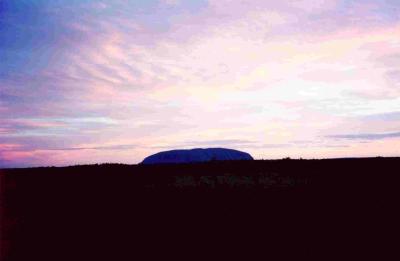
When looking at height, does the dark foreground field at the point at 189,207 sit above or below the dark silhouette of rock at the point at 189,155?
below

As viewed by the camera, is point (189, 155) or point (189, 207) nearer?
point (189, 207)

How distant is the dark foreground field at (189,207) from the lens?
12805mm

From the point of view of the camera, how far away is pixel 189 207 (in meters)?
19.4

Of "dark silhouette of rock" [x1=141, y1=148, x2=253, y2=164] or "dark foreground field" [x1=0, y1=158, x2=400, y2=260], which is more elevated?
"dark silhouette of rock" [x1=141, y1=148, x2=253, y2=164]

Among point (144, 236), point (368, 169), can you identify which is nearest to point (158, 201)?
point (144, 236)

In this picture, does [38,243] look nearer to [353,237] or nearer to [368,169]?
[353,237]

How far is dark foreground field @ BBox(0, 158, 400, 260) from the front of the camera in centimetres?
1280

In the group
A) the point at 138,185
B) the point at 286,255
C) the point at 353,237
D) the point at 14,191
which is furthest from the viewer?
the point at 138,185

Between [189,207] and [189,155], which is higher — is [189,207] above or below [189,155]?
below

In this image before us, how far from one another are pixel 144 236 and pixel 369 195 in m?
12.4

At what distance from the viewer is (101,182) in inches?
946

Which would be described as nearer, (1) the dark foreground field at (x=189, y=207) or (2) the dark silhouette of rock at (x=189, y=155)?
(1) the dark foreground field at (x=189, y=207)

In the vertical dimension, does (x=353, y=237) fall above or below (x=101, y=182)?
below

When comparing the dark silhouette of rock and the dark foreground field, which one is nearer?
the dark foreground field
